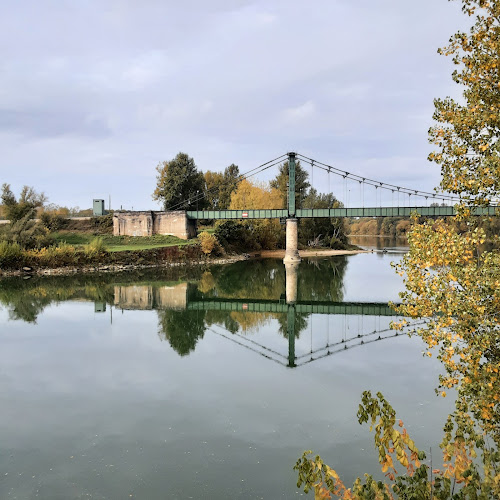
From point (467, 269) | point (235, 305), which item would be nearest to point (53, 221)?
point (235, 305)

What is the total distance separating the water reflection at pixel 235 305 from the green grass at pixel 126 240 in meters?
11.8

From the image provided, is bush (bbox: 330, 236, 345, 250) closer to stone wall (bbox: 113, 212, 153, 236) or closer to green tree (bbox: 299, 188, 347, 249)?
green tree (bbox: 299, 188, 347, 249)

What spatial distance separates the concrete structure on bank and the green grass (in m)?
1.16

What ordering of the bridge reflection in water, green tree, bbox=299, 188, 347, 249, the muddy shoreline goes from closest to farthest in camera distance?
the bridge reflection in water → the muddy shoreline → green tree, bbox=299, 188, 347, 249

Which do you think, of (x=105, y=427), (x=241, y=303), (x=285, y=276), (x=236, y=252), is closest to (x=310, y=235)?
(x=236, y=252)

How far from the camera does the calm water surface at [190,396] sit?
26.3 feet

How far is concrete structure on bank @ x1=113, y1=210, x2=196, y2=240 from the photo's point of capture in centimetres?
5625

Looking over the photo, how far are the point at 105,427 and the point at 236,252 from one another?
4917cm

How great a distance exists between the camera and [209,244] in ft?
171

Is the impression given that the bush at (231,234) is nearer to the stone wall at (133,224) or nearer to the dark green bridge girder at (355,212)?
the dark green bridge girder at (355,212)

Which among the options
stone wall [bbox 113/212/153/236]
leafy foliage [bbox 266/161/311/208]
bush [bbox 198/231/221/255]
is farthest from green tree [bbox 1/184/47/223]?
leafy foliage [bbox 266/161/311/208]

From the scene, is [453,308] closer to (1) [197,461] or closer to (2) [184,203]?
(1) [197,461]

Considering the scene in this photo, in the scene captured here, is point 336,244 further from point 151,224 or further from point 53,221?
point 53,221

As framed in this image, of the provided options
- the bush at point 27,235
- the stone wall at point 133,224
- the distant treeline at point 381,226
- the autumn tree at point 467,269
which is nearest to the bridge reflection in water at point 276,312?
the autumn tree at point 467,269
